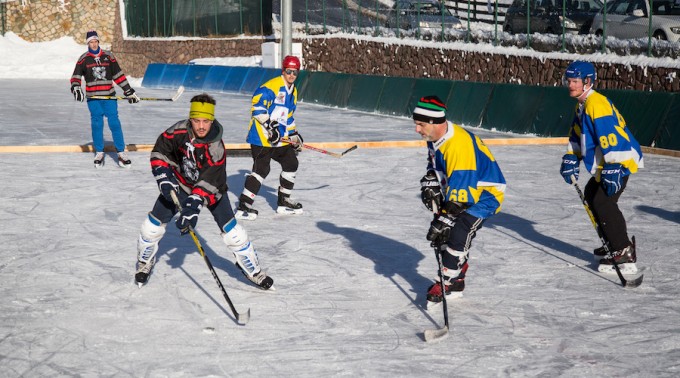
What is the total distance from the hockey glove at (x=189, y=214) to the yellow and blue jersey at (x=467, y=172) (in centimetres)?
152

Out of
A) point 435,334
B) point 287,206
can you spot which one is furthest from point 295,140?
point 435,334

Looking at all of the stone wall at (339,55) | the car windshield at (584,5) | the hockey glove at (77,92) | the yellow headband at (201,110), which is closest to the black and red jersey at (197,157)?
the yellow headband at (201,110)

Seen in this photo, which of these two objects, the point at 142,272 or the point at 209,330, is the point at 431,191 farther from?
the point at 142,272

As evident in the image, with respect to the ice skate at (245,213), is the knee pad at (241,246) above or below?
above

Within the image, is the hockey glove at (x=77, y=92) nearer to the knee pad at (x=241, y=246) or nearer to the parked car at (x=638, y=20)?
the knee pad at (x=241, y=246)

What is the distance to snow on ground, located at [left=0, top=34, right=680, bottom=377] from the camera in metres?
5.33

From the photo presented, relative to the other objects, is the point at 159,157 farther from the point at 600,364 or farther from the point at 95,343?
the point at 600,364

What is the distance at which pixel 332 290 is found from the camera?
6.79m

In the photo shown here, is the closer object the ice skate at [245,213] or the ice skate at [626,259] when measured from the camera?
the ice skate at [626,259]

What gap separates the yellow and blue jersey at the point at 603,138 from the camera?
276 inches

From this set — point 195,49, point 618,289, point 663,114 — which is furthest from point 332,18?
point 618,289

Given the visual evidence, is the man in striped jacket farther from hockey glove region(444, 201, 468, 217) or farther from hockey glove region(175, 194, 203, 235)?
hockey glove region(444, 201, 468, 217)

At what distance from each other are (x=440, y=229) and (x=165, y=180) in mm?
1798

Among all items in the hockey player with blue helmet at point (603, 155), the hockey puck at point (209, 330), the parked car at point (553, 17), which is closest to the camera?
the hockey puck at point (209, 330)
